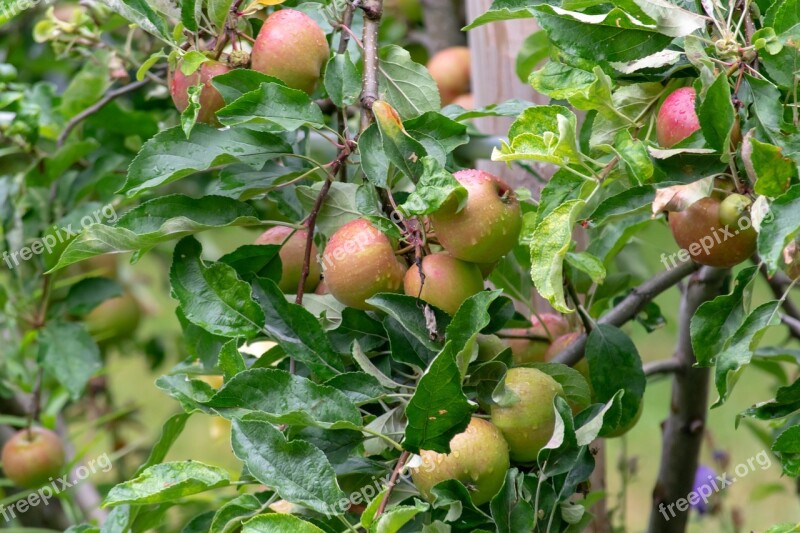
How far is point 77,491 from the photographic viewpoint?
1.43m

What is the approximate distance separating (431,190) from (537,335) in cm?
28

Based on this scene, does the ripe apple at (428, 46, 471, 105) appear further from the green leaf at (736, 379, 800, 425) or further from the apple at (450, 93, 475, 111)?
the green leaf at (736, 379, 800, 425)

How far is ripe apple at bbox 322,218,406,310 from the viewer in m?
0.65

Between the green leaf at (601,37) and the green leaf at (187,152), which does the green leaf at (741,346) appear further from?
the green leaf at (187,152)

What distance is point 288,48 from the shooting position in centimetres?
72

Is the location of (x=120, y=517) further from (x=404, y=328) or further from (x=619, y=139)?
(x=619, y=139)

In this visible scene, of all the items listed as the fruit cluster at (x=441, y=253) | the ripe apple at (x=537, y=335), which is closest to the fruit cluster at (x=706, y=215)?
the fruit cluster at (x=441, y=253)

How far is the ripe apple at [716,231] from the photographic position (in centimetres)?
59

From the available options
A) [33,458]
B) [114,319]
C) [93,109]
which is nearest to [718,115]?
[93,109]

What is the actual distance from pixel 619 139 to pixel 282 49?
269 mm

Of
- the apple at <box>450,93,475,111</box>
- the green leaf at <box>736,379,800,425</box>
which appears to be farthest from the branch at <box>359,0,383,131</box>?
the apple at <box>450,93,475,111</box>

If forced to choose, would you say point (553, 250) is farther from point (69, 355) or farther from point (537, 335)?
point (69, 355)

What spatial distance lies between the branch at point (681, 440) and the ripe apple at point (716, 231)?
1.50 feet

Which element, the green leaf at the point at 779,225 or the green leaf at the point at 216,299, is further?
the green leaf at the point at 216,299
